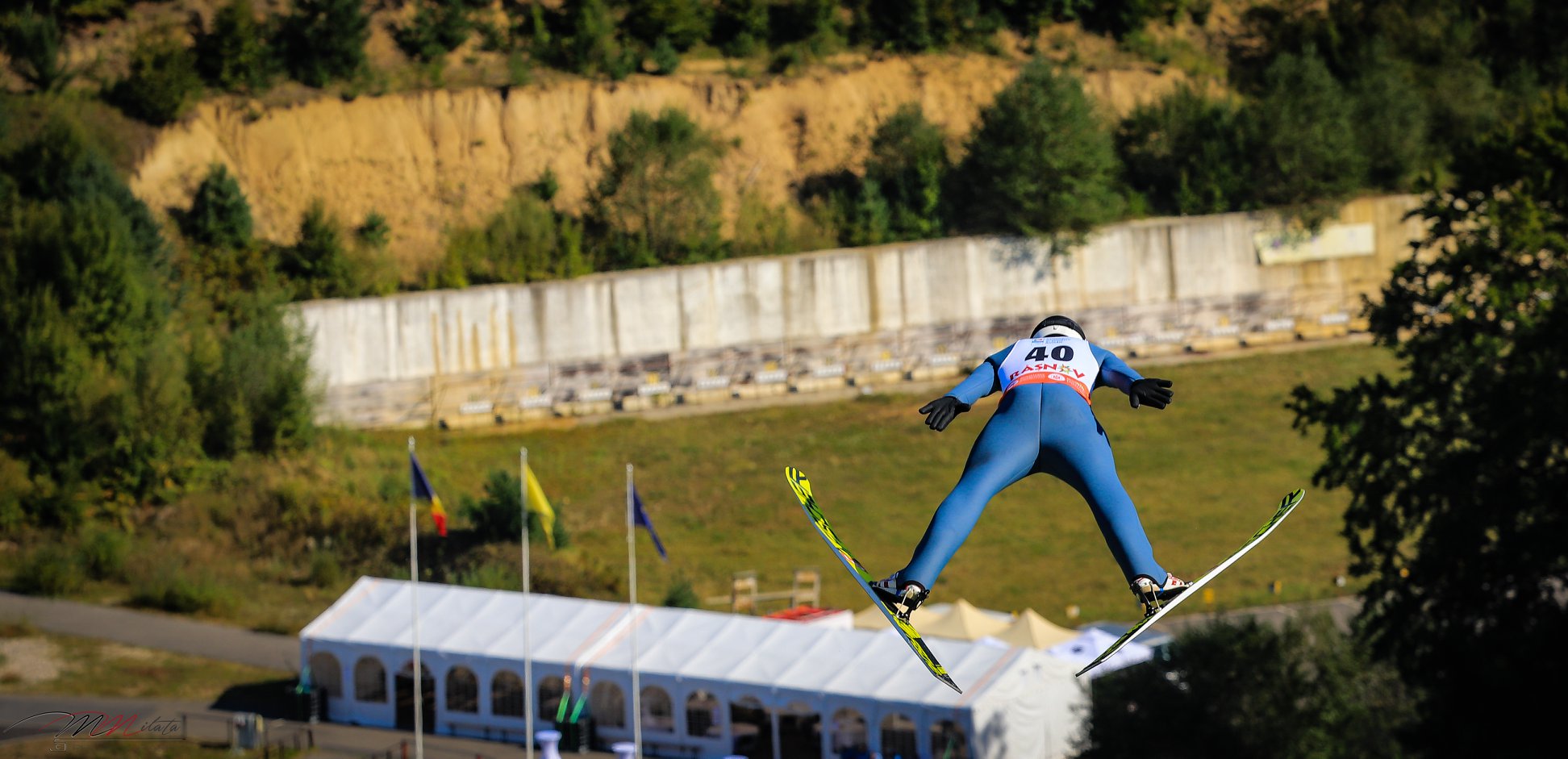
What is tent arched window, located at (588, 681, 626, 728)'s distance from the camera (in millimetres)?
40562

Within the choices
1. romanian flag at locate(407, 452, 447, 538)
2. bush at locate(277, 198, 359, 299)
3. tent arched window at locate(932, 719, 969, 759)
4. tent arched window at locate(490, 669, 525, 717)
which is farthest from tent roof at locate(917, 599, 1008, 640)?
bush at locate(277, 198, 359, 299)

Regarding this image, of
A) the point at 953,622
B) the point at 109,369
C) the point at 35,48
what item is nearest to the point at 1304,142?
the point at 953,622

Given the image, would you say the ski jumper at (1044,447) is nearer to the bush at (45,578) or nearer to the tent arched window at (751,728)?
the tent arched window at (751,728)

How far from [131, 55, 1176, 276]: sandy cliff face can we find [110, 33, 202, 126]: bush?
1.03 meters

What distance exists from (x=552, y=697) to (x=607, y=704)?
1.40 meters

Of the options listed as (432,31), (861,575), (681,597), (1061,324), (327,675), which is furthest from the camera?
(432,31)

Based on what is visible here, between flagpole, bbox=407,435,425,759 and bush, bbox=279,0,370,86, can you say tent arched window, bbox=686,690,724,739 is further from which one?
bush, bbox=279,0,370,86

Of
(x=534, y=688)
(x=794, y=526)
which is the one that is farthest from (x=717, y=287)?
(x=534, y=688)

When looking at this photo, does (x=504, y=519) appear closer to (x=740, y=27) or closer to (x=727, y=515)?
(x=727, y=515)

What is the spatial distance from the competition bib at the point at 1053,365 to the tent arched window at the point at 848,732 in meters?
23.6

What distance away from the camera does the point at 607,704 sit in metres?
40.8

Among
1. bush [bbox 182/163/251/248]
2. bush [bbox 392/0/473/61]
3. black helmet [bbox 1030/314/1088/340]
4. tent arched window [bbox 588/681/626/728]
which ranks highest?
bush [bbox 392/0/473/61]

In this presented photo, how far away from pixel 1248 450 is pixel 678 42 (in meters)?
34.3

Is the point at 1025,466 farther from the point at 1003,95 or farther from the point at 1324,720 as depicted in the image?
the point at 1003,95
